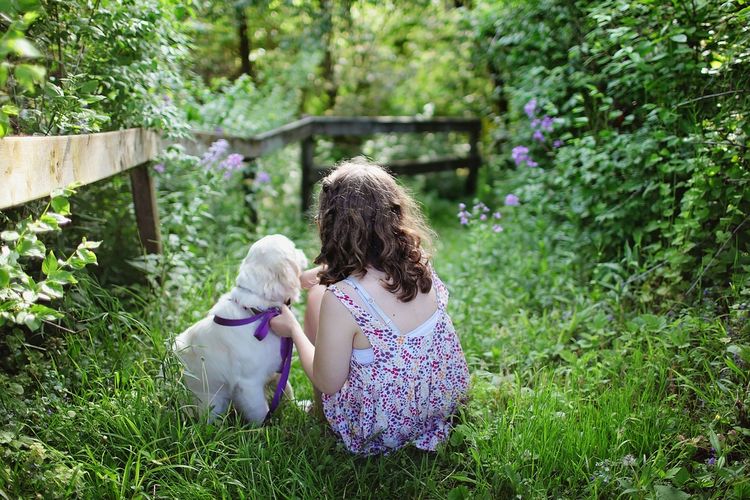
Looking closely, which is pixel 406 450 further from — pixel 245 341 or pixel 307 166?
pixel 307 166

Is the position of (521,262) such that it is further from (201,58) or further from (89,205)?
(201,58)

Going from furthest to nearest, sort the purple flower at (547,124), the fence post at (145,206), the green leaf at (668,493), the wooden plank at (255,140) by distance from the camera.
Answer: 1. the purple flower at (547,124)
2. the wooden plank at (255,140)
3. the fence post at (145,206)
4. the green leaf at (668,493)

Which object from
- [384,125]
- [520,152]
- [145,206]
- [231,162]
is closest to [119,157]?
[145,206]

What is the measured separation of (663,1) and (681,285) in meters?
1.49

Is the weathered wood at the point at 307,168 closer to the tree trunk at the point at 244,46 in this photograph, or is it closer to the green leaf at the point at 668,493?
the tree trunk at the point at 244,46

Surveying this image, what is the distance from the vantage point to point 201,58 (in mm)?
8422

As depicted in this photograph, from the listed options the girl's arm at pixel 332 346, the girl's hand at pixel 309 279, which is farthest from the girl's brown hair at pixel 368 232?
the girl's hand at pixel 309 279

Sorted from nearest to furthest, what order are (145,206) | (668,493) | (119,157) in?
(668,493) < (119,157) < (145,206)

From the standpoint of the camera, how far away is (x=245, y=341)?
7.97 ft

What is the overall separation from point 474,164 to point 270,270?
636cm

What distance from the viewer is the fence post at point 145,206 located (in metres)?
3.07

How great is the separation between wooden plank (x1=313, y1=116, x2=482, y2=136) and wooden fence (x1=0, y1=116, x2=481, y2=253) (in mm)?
13

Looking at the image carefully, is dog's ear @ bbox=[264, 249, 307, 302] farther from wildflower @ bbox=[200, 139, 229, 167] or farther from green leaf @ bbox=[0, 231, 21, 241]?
wildflower @ bbox=[200, 139, 229, 167]

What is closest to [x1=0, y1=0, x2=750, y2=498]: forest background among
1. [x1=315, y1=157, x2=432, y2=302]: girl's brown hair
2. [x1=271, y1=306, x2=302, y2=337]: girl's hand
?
[x1=271, y1=306, x2=302, y2=337]: girl's hand
